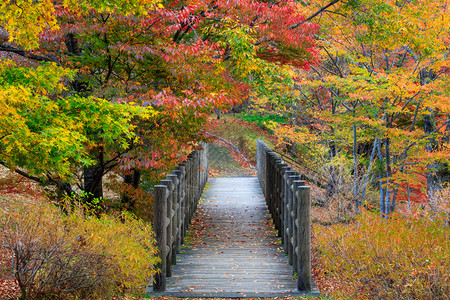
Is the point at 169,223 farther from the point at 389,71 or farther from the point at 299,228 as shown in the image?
the point at 389,71

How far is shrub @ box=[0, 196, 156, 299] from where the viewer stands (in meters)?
3.77

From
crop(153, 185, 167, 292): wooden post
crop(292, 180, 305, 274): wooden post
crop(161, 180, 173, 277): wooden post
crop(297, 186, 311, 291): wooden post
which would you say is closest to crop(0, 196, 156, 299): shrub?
crop(153, 185, 167, 292): wooden post

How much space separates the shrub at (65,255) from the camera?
3766 millimetres

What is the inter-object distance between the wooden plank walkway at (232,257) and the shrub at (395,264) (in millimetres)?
1197

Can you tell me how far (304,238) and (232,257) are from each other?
1892mm

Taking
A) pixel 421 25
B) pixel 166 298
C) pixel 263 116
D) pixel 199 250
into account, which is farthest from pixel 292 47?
pixel 263 116

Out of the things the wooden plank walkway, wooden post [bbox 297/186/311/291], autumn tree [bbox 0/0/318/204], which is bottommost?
the wooden plank walkway

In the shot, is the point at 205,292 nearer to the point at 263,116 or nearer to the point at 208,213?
the point at 208,213

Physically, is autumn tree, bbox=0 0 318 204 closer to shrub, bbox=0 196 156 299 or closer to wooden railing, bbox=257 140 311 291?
shrub, bbox=0 196 156 299

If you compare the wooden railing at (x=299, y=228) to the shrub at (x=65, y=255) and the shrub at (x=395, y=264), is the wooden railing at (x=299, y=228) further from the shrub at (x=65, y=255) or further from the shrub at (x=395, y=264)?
the shrub at (x=65, y=255)

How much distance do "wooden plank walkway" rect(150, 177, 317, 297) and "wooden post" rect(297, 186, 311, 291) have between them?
0.18 meters

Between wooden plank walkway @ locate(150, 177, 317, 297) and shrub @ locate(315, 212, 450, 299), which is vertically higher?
shrub @ locate(315, 212, 450, 299)

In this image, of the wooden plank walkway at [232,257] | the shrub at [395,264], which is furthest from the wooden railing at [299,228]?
the shrub at [395,264]

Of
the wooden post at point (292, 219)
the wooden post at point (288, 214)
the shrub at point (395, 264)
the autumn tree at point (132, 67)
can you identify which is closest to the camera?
the shrub at point (395, 264)
